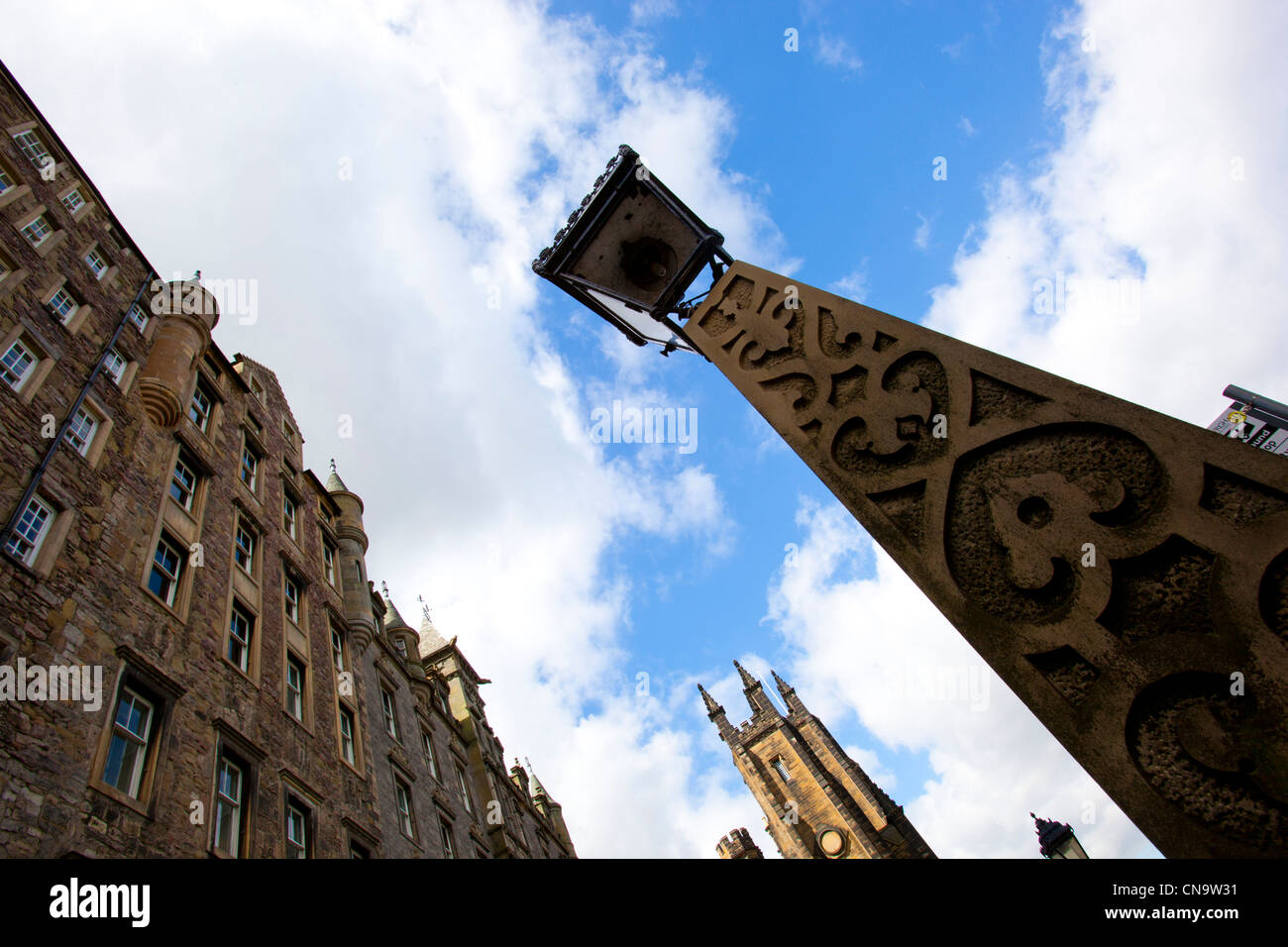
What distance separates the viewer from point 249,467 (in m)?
16.6

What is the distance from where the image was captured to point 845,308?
388 cm

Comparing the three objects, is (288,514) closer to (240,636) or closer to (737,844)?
(240,636)

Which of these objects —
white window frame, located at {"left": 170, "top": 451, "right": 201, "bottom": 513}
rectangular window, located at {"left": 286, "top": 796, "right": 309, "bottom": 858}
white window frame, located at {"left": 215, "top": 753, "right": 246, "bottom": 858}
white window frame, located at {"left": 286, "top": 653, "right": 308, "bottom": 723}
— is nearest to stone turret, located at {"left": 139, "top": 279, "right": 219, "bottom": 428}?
white window frame, located at {"left": 170, "top": 451, "right": 201, "bottom": 513}

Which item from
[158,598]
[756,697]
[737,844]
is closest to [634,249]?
[158,598]

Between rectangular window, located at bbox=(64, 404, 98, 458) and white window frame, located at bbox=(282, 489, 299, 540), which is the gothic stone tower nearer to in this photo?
white window frame, located at bbox=(282, 489, 299, 540)

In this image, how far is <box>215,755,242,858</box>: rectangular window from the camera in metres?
9.23

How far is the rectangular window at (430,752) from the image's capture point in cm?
1981

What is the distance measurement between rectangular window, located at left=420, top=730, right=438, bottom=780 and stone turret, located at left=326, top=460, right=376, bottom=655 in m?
3.87

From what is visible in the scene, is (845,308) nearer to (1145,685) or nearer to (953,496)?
(953,496)

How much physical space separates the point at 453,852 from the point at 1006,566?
62.2ft

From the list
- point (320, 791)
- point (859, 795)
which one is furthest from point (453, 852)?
point (859, 795)

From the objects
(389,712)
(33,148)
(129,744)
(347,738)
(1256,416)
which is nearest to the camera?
(129,744)

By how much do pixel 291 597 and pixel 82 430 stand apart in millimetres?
5971

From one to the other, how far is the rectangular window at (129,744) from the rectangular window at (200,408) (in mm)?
7602
